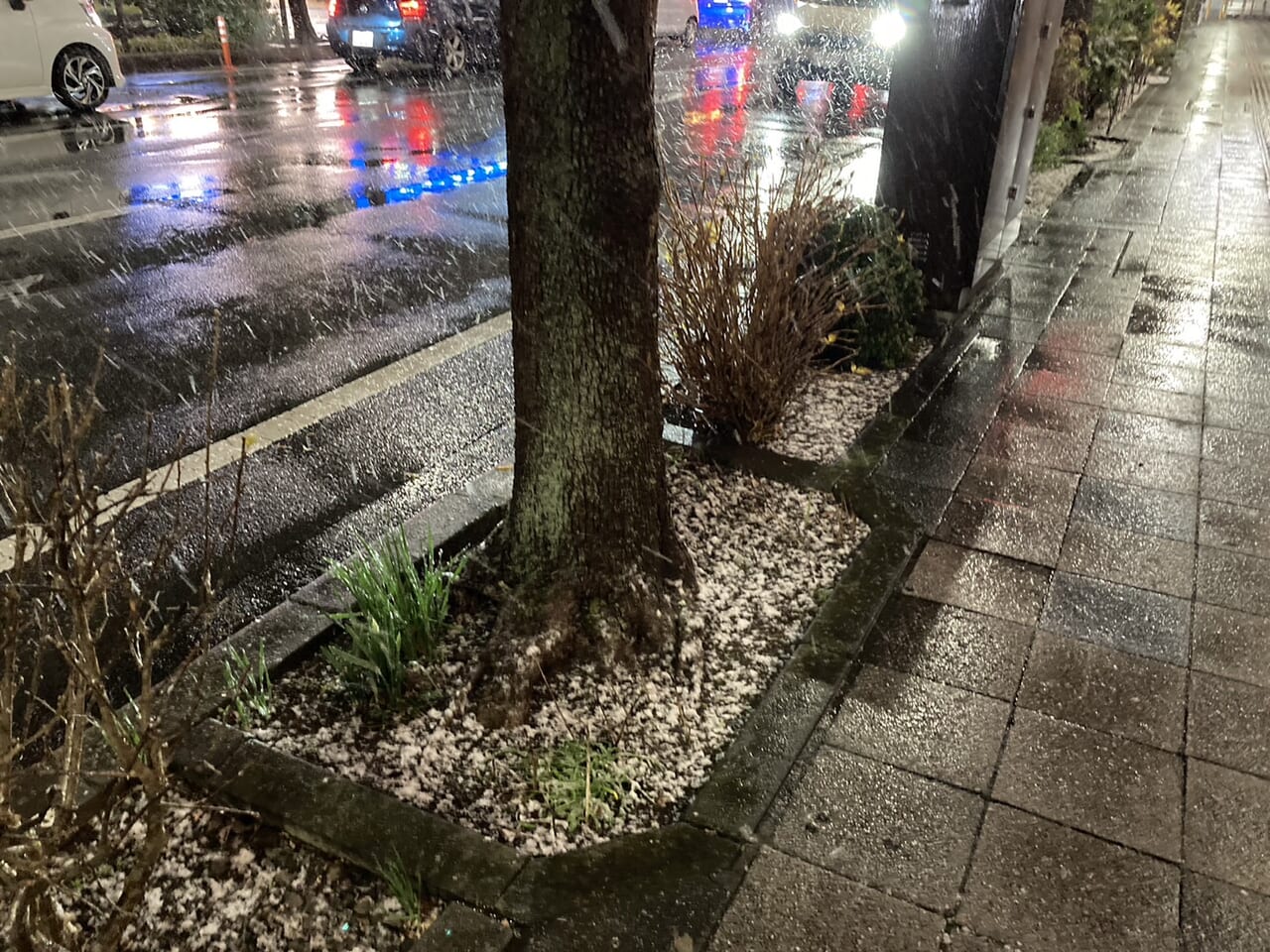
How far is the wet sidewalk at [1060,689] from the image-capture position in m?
2.40

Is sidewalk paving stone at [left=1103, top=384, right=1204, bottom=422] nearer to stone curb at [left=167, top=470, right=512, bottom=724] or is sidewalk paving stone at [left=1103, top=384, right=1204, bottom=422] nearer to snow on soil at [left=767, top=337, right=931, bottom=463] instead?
snow on soil at [left=767, top=337, right=931, bottom=463]

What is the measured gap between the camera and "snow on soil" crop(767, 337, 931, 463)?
4621 mm

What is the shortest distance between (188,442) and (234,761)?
2.50 metres


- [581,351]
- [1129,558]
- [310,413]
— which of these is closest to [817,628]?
[581,351]

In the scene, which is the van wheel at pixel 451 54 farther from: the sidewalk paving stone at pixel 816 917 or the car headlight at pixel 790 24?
the sidewalk paving stone at pixel 816 917

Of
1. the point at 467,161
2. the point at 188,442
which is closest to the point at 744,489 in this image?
the point at 188,442

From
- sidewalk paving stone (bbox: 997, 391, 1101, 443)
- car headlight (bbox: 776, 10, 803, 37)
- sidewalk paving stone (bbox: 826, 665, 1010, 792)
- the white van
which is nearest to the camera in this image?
sidewalk paving stone (bbox: 826, 665, 1010, 792)

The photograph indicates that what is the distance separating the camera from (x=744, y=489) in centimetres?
419

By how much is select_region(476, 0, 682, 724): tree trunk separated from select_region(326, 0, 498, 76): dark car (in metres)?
16.4

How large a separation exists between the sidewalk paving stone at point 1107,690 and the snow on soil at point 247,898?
2.06 m

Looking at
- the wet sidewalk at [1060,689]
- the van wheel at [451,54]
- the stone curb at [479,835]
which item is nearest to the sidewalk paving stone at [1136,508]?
the wet sidewalk at [1060,689]

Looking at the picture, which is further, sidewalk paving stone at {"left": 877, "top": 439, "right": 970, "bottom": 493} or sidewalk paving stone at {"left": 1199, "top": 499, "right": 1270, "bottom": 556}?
sidewalk paving stone at {"left": 877, "top": 439, "right": 970, "bottom": 493}

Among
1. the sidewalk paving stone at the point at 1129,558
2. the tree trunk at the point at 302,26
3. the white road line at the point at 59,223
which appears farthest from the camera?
the tree trunk at the point at 302,26

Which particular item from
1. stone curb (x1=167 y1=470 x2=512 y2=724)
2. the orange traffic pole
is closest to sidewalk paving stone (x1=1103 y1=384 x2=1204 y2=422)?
stone curb (x1=167 y1=470 x2=512 y2=724)
